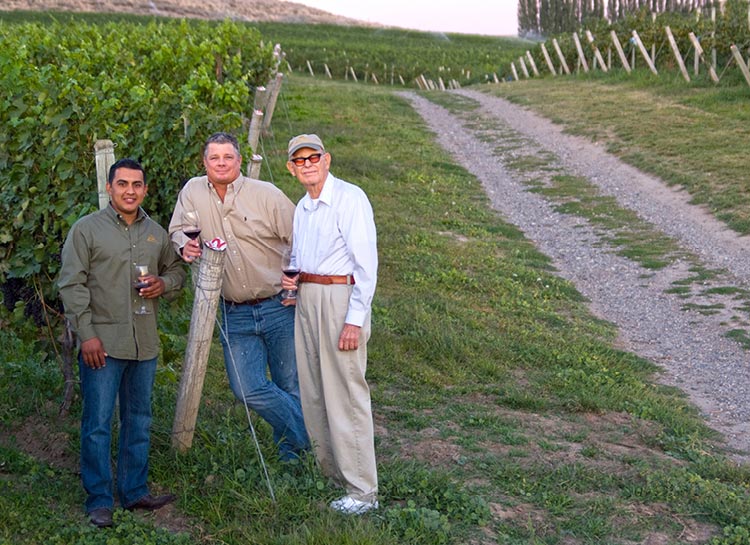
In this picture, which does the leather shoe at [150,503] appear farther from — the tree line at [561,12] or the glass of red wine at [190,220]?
the tree line at [561,12]

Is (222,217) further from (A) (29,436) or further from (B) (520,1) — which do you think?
(B) (520,1)

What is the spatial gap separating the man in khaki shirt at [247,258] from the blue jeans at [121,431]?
48 centimetres

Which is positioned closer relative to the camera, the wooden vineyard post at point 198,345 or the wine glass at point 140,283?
the wine glass at point 140,283

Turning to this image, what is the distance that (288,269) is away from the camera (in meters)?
4.48

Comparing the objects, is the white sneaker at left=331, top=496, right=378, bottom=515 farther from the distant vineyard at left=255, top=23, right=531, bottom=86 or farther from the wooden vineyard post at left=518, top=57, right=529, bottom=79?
the distant vineyard at left=255, top=23, right=531, bottom=86

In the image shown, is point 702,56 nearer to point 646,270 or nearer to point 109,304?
point 646,270

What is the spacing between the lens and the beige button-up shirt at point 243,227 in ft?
15.8

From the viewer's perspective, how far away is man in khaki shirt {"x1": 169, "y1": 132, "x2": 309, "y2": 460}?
15.8 ft

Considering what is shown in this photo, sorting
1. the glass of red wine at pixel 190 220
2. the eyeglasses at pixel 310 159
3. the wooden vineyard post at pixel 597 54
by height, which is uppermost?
the wooden vineyard post at pixel 597 54

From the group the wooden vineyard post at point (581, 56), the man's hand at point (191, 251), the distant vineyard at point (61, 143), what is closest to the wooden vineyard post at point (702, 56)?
the wooden vineyard post at point (581, 56)

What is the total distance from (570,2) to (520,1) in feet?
25.7

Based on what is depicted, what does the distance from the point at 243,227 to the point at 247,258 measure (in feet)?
0.52

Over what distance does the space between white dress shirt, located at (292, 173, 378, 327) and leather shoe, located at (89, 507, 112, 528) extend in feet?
4.71

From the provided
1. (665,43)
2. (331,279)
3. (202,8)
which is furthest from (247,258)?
(202,8)
